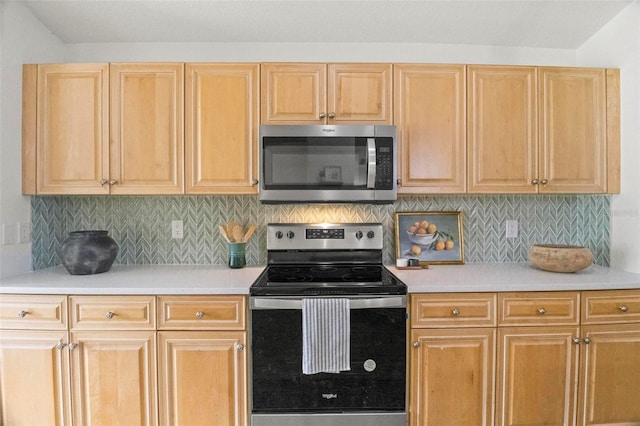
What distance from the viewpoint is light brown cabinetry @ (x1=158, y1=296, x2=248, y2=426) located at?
165 centimetres

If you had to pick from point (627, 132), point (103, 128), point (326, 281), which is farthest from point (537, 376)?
point (103, 128)

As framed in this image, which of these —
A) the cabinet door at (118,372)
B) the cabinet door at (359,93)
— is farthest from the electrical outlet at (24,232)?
the cabinet door at (359,93)

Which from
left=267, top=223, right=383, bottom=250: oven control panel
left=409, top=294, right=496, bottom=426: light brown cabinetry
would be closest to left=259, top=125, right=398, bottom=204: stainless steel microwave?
left=267, top=223, right=383, bottom=250: oven control panel

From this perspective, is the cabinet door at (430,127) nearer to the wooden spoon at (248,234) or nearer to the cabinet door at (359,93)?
the cabinet door at (359,93)

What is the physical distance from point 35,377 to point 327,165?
1.86 m

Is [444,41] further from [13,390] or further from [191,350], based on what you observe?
[13,390]

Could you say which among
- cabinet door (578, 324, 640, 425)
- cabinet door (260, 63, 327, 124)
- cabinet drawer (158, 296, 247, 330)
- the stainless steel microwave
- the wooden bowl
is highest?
cabinet door (260, 63, 327, 124)

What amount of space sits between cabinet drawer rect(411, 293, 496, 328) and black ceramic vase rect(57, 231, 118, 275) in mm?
1783

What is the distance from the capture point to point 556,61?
7.65 ft

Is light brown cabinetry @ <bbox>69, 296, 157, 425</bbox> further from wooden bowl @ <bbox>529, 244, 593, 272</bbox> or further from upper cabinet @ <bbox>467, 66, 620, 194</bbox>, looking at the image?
wooden bowl @ <bbox>529, 244, 593, 272</bbox>

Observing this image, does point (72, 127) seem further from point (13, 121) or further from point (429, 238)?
point (429, 238)

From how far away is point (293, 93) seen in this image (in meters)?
1.96

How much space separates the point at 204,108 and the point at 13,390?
177 centimetres

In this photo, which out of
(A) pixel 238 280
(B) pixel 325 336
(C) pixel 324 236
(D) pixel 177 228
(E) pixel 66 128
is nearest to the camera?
(B) pixel 325 336
